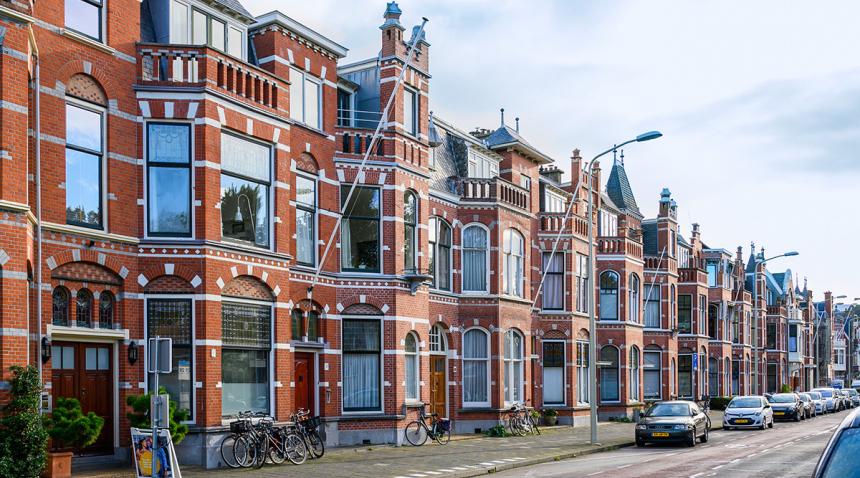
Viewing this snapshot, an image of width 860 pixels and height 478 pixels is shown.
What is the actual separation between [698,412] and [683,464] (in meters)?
8.81

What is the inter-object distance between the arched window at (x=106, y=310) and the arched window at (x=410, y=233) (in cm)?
1005

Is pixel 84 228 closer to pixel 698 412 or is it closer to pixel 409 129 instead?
pixel 409 129

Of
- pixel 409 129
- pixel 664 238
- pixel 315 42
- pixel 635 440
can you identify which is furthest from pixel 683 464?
pixel 664 238

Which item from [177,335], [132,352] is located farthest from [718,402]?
[132,352]

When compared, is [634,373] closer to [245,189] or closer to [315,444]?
[315,444]

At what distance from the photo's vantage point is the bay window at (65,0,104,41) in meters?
19.2

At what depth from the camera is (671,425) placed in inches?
1150

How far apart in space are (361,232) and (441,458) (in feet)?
23.0

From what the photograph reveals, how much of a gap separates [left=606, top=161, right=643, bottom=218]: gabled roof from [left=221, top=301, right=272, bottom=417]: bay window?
34.7 meters

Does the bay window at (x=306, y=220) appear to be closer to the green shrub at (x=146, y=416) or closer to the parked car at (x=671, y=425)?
the green shrub at (x=146, y=416)

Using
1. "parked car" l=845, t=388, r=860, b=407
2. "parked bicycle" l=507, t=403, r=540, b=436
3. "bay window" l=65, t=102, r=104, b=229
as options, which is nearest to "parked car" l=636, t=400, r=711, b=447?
"parked bicycle" l=507, t=403, r=540, b=436

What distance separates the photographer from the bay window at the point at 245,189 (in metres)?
21.4

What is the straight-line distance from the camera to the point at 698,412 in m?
31.2

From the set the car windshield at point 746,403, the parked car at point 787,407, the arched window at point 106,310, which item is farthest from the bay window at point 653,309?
the arched window at point 106,310
